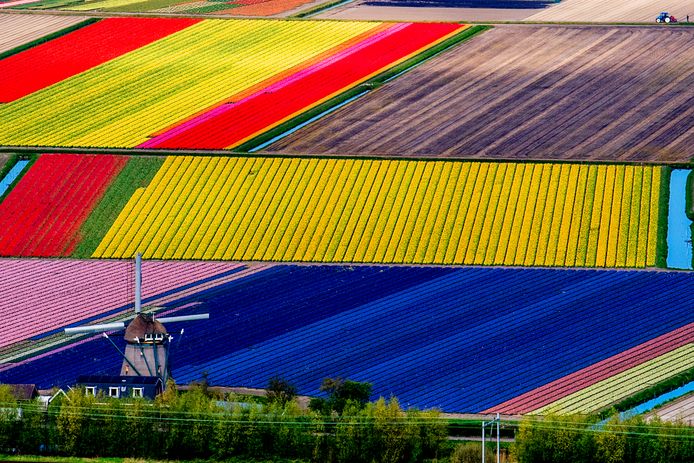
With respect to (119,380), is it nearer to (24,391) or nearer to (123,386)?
(123,386)

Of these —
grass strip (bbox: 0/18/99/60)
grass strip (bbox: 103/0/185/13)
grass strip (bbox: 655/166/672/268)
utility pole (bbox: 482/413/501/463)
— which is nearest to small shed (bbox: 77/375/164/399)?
utility pole (bbox: 482/413/501/463)

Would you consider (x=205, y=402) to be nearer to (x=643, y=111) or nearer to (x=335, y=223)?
(x=335, y=223)

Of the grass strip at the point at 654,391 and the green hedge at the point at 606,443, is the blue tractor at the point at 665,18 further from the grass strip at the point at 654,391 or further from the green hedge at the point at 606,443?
the green hedge at the point at 606,443

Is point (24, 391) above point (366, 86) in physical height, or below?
below

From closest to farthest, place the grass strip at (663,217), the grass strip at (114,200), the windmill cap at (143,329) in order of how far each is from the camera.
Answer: the windmill cap at (143,329), the grass strip at (663,217), the grass strip at (114,200)

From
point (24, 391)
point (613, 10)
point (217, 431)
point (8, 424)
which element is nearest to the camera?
point (217, 431)

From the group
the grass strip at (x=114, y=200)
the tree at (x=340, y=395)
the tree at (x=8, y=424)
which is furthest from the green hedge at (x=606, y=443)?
the grass strip at (x=114, y=200)

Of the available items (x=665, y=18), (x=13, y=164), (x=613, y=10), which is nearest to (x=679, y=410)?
(x=13, y=164)

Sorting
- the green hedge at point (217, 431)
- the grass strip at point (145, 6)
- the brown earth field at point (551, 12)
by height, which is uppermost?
the grass strip at point (145, 6)
